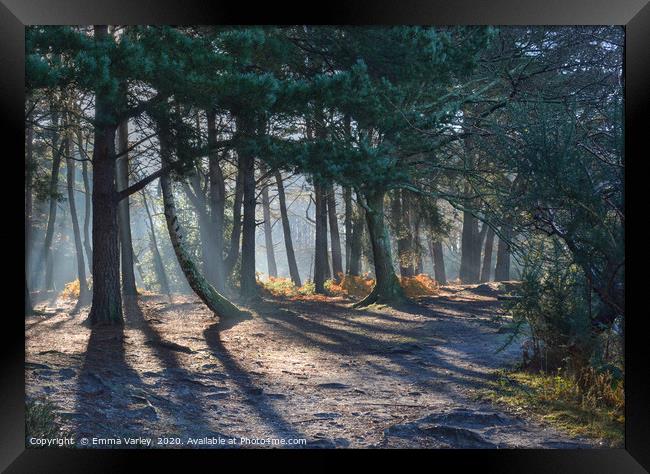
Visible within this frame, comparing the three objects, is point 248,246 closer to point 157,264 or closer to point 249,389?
point 157,264

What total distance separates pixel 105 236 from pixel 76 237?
1666 mm

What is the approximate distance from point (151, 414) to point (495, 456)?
3111mm

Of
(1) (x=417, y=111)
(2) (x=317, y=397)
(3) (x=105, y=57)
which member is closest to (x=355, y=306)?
(1) (x=417, y=111)

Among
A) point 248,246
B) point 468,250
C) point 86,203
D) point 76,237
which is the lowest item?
point 468,250

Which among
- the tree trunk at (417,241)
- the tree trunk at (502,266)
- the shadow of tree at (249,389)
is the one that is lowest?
the shadow of tree at (249,389)

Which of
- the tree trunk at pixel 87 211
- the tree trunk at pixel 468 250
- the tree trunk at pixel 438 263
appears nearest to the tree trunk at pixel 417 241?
the tree trunk at pixel 438 263

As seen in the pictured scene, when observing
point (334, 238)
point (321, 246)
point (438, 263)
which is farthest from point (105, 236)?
point (438, 263)

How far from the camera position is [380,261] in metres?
11.9

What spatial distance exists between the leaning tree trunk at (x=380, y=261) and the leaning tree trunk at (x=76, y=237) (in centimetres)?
496

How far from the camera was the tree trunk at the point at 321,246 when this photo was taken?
14.8 metres

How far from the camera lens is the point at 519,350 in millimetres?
7664

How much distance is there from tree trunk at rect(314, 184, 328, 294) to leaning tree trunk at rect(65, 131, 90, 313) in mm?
6025

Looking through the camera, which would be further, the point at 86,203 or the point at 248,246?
the point at 248,246
